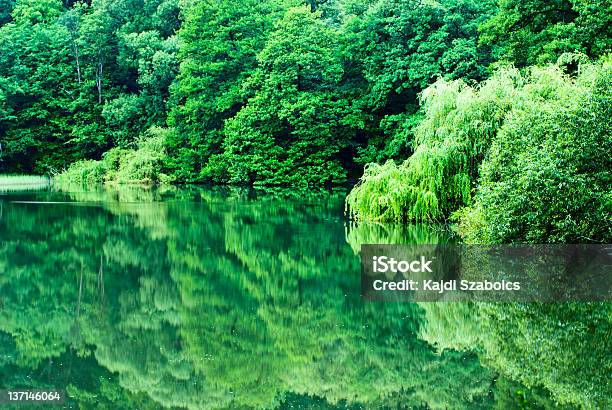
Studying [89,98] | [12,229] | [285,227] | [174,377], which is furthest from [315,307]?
[89,98]

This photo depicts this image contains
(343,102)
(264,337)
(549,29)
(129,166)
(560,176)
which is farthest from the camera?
(129,166)

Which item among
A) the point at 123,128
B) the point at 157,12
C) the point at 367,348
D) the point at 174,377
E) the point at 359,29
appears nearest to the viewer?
the point at 174,377

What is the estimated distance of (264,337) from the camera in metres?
8.48

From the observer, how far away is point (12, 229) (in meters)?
18.3

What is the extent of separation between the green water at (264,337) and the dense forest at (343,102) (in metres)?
3.32

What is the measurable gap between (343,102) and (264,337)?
96.2ft

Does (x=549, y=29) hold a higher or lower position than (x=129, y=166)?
higher

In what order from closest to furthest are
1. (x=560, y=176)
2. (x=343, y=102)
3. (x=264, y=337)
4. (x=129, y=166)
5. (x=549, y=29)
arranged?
(x=264, y=337), (x=560, y=176), (x=549, y=29), (x=343, y=102), (x=129, y=166)

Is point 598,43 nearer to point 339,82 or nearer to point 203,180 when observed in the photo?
point 339,82

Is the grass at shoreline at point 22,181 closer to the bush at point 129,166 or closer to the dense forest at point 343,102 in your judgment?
the bush at point 129,166

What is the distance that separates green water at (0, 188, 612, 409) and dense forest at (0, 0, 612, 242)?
10.9 ft

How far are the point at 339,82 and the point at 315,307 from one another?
29668 millimetres

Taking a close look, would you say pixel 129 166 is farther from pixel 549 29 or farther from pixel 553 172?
pixel 553 172

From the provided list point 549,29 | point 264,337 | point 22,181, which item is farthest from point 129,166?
point 264,337
